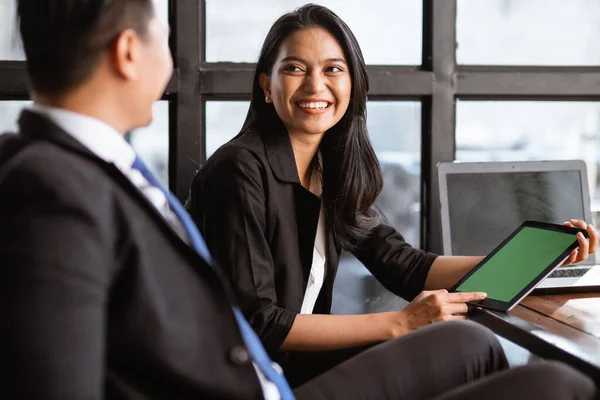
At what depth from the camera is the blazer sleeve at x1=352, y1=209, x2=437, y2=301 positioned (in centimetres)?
170

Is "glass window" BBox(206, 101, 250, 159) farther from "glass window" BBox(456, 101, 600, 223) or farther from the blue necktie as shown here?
the blue necktie

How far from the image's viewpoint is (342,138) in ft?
5.57

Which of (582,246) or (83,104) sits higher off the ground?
(83,104)

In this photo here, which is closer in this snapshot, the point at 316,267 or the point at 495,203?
the point at 316,267

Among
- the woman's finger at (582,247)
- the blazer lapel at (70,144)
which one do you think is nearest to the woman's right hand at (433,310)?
the woman's finger at (582,247)

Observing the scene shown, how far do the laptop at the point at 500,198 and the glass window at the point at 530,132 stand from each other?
0.73 ft

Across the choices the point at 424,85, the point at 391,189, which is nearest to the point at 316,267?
the point at 391,189

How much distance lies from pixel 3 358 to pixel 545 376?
677mm

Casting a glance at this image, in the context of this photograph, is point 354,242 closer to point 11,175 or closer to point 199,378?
point 199,378

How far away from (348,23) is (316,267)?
0.77m

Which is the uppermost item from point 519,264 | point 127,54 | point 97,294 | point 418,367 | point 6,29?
point 6,29

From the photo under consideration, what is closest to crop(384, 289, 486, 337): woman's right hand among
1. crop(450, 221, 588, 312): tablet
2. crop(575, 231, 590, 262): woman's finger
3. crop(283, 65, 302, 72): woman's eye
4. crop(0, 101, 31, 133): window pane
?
crop(450, 221, 588, 312): tablet

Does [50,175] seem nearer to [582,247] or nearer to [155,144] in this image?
[582,247]

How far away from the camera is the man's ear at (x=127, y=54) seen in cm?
80
